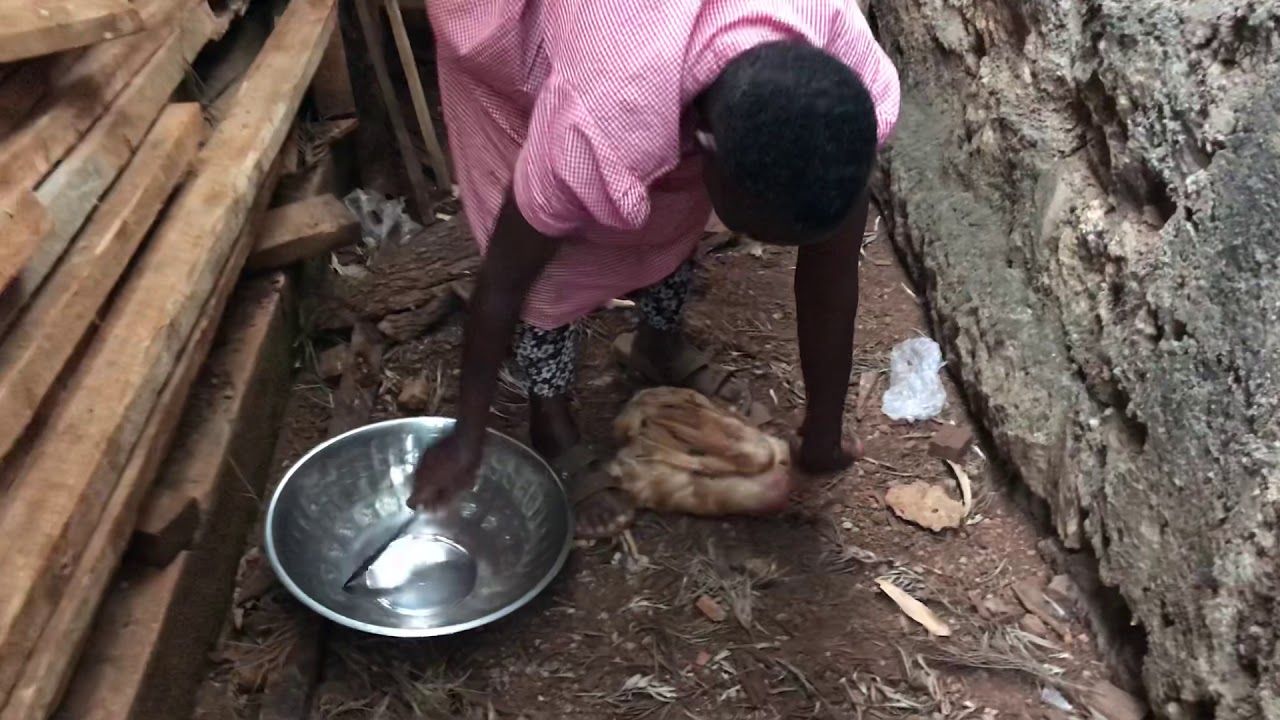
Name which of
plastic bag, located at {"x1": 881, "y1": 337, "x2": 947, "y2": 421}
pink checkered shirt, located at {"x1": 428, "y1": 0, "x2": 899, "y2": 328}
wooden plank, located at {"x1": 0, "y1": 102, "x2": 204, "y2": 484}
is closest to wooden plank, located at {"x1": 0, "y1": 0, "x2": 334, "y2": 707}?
wooden plank, located at {"x1": 0, "y1": 102, "x2": 204, "y2": 484}

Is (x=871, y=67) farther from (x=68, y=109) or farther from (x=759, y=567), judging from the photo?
(x=68, y=109)

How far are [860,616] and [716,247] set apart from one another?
1354 millimetres

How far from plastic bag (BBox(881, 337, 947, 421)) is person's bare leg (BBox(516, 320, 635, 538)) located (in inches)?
30.1

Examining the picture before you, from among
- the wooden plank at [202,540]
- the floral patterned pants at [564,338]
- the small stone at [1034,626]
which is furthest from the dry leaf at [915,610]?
the wooden plank at [202,540]

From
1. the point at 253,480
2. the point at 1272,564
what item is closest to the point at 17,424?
the point at 253,480

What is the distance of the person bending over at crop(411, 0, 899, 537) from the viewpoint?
51.1 inches

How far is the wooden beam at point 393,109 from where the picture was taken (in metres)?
3.11

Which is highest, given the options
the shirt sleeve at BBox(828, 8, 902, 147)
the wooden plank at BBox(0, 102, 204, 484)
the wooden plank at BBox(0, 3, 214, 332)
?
the shirt sleeve at BBox(828, 8, 902, 147)

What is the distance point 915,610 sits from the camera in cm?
219

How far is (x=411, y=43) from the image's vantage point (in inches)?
140

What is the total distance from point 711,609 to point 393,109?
1.87 m

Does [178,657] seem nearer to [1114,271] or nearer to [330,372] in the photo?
[330,372]

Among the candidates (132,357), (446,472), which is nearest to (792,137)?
(446,472)

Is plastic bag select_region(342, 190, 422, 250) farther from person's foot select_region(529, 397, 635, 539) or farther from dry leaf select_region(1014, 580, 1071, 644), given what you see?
dry leaf select_region(1014, 580, 1071, 644)
